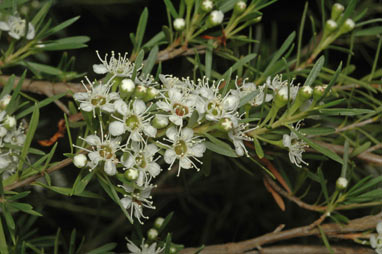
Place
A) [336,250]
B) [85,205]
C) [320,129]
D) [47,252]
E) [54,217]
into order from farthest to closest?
[54,217] < [85,205] < [47,252] < [336,250] < [320,129]

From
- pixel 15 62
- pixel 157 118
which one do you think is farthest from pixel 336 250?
pixel 15 62

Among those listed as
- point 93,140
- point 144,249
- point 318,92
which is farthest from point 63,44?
point 318,92

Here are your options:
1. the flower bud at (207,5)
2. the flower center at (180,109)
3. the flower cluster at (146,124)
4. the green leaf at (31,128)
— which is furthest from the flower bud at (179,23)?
the green leaf at (31,128)

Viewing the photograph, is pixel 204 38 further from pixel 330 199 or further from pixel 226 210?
pixel 226 210

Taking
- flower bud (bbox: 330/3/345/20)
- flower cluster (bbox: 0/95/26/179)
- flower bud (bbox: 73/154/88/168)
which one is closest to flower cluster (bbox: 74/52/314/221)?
flower bud (bbox: 73/154/88/168)

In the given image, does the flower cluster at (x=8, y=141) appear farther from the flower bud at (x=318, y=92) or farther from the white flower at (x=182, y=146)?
the flower bud at (x=318, y=92)
